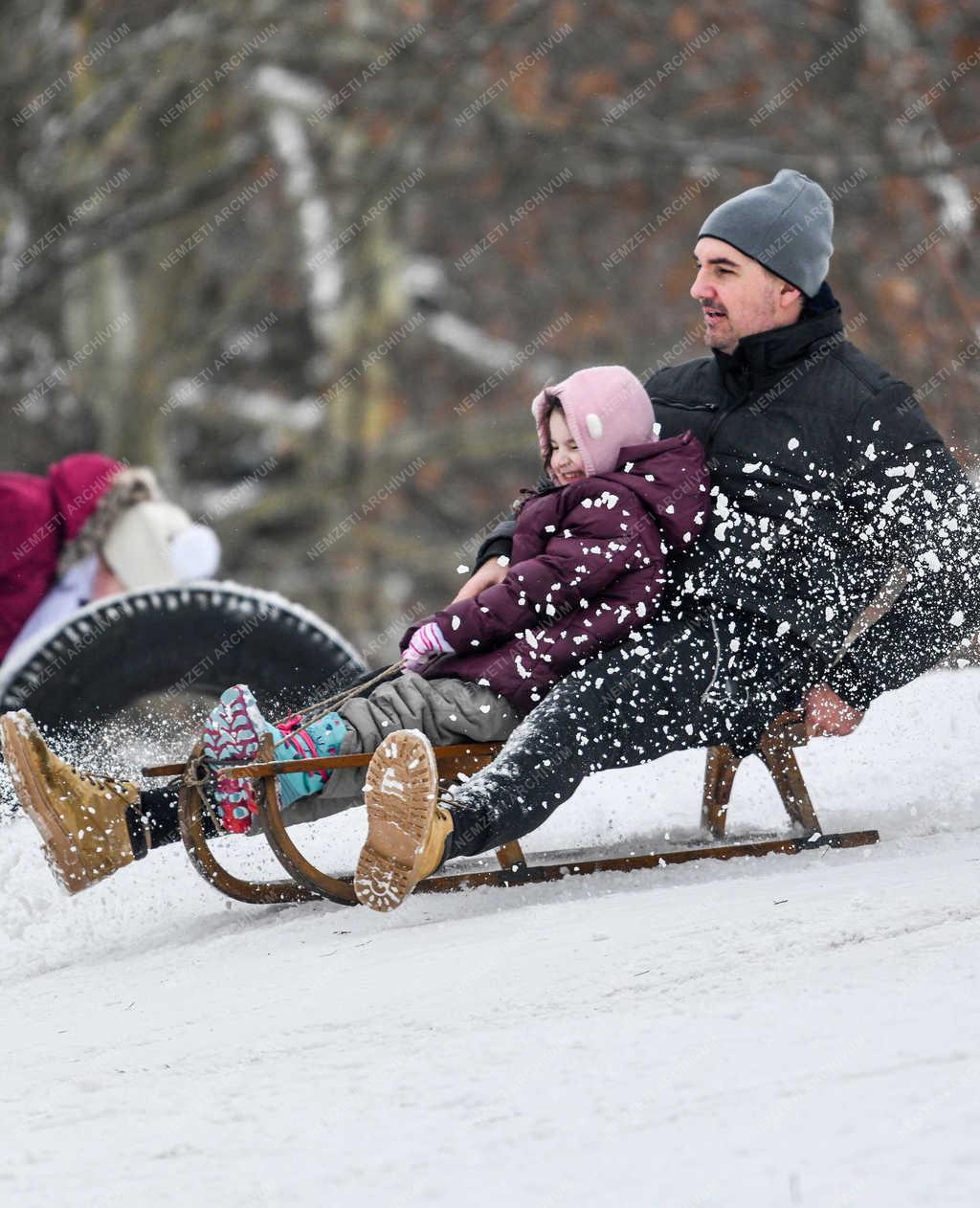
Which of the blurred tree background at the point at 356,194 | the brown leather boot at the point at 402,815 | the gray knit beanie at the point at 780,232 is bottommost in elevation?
the brown leather boot at the point at 402,815

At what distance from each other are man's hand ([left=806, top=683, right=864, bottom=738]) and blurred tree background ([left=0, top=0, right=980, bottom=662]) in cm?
484

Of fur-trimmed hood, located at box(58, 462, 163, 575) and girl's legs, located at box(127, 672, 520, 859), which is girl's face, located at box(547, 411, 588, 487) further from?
fur-trimmed hood, located at box(58, 462, 163, 575)

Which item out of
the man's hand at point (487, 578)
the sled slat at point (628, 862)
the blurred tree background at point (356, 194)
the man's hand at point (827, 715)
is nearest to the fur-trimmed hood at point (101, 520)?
the man's hand at point (487, 578)

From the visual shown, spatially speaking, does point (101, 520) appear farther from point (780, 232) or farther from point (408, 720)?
point (780, 232)

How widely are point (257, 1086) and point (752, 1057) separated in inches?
25.9

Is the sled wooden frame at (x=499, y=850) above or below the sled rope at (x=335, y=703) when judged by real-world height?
below

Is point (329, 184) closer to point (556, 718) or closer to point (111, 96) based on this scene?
point (111, 96)

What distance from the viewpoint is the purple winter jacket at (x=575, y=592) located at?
3469 millimetres

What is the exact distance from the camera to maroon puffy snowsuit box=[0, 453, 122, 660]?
17.4 ft

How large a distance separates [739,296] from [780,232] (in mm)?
157

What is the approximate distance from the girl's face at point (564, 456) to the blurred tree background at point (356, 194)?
4.93m

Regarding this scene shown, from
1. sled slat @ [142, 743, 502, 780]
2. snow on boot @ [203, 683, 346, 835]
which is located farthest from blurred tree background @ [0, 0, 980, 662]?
snow on boot @ [203, 683, 346, 835]

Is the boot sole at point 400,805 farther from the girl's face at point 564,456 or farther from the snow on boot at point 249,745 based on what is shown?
the girl's face at point 564,456

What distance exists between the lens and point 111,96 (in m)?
11.5
